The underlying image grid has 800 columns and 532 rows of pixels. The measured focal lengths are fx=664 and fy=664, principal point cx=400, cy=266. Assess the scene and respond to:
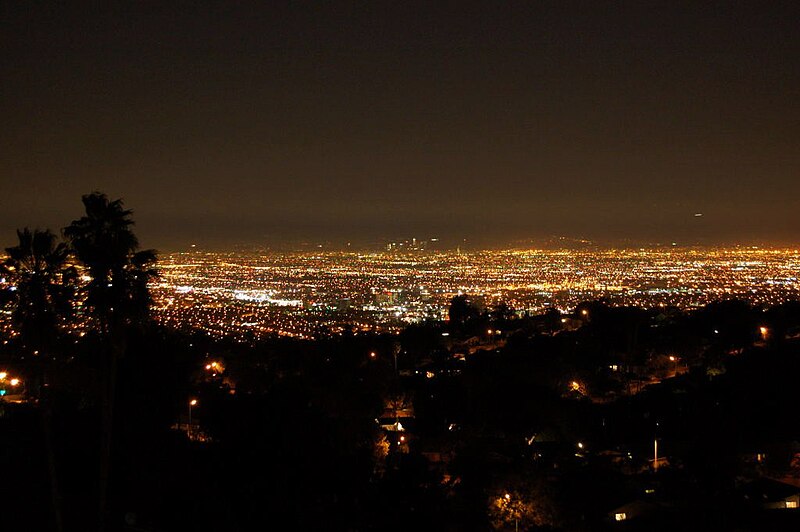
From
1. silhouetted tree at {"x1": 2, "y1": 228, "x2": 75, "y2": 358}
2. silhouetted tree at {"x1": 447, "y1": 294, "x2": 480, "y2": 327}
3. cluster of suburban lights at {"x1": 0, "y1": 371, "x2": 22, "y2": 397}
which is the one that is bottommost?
silhouetted tree at {"x1": 447, "y1": 294, "x2": 480, "y2": 327}

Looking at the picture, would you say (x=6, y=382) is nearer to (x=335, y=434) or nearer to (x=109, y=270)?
(x=335, y=434)

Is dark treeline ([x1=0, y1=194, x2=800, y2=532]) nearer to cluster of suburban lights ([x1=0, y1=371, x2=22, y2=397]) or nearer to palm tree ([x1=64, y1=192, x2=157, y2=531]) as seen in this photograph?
palm tree ([x1=64, y1=192, x2=157, y2=531])

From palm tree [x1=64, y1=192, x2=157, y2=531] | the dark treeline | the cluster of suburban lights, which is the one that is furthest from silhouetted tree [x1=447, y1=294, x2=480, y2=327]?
palm tree [x1=64, y1=192, x2=157, y2=531]

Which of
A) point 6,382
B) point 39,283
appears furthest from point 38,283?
point 6,382

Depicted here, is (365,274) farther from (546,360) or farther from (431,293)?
(546,360)

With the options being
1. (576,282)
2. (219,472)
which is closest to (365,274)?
(576,282)

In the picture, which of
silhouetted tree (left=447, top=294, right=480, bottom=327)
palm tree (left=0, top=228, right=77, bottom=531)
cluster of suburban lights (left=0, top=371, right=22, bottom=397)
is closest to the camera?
palm tree (left=0, top=228, right=77, bottom=531)
